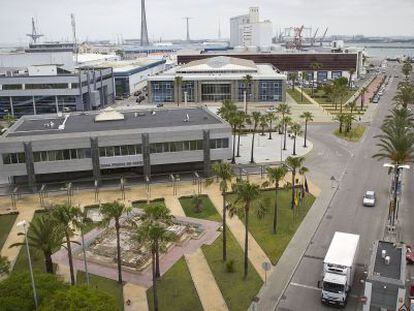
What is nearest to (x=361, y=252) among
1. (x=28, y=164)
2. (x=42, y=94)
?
(x=28, y=164)

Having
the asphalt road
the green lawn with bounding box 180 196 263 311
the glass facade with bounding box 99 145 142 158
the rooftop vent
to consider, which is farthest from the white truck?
the rooftop vent

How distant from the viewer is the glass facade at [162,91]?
142 m

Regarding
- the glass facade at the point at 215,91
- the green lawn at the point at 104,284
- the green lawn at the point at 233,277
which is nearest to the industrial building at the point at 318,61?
the glass facade at the point at 215,91

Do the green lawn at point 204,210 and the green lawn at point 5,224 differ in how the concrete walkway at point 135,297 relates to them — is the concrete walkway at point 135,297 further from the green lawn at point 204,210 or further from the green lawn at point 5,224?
the green lawn at point 5,224

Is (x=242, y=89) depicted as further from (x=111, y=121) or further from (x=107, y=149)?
(x=107, y=149)

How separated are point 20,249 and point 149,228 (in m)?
21.4

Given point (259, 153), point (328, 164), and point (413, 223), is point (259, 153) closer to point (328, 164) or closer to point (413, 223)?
point (328, 164)

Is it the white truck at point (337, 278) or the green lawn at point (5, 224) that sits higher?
the white truck at point (337, 278)

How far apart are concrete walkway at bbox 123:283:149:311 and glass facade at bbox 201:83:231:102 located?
344 feet

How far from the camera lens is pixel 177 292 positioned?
39500 millimetres

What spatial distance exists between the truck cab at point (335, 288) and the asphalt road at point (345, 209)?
1147 millimetres

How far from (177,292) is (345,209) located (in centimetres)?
2723

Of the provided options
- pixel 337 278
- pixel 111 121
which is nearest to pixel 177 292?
pixel 337 278

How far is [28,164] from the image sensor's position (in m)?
65.6
